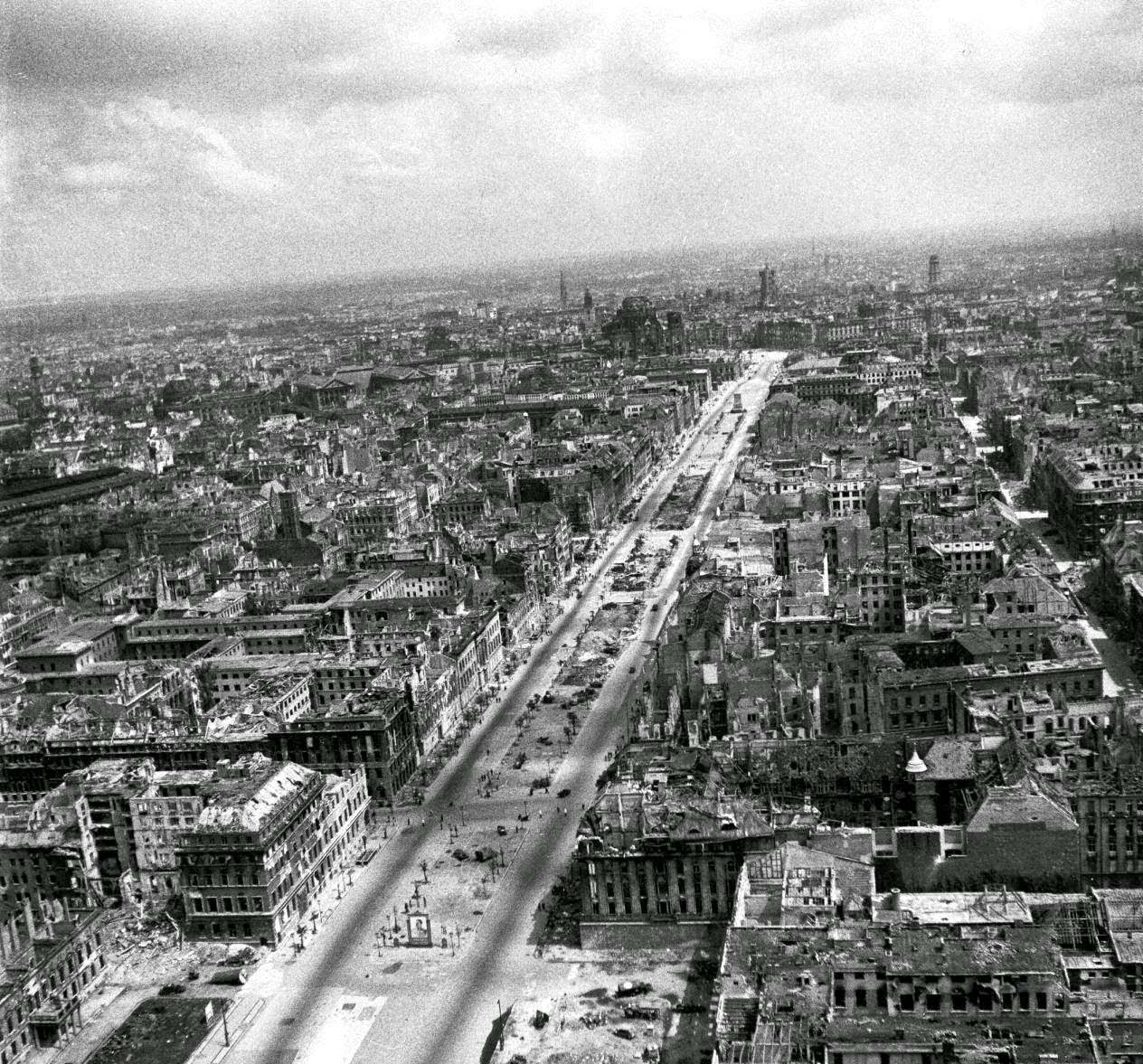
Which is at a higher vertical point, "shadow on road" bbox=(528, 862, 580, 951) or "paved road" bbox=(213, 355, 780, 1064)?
"shadow on road" bbox=(528, 862, 580, 951)

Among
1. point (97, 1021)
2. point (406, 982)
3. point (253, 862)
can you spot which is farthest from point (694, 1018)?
point (97, 1021)

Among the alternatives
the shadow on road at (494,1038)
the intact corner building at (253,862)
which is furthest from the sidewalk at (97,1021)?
the shadow on road at (494,1038)

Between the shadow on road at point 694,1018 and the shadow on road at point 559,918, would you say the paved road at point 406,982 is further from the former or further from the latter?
the shadow on road at point 694,1018

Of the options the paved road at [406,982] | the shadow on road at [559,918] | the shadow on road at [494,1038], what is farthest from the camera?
the shadow on road at [559,918]

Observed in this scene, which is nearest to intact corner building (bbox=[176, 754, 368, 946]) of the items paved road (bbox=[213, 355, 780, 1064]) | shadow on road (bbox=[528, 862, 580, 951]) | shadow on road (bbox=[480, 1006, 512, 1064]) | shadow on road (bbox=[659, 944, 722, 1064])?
paved road (bbox=[213, 355, 780, 1064])

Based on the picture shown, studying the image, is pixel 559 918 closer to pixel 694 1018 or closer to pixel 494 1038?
pixel 494 1038

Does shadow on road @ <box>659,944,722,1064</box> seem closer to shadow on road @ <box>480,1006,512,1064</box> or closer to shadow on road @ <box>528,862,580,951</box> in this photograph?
shadow on road @ <box>528,862,580,951</box>

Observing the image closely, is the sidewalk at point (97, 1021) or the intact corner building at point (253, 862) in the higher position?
the intact corner building at point (253, 862)

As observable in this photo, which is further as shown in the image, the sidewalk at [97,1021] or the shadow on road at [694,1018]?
the sidewalk at [97,1021]
